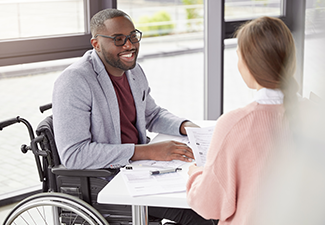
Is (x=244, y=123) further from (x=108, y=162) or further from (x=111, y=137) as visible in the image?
(x=111, y=137)

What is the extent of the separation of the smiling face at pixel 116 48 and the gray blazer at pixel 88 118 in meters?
0.05

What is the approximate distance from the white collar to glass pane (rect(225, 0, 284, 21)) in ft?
7.87

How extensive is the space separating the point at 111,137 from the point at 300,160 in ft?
4.55

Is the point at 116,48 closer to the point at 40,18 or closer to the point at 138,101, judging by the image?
the point at 138,101

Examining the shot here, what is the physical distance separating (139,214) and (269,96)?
0.66m

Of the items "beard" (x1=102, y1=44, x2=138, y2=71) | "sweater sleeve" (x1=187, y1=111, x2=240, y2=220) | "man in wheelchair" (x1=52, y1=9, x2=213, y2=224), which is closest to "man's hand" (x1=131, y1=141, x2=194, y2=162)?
"man in wheelchair" (x1=52, y1=9, x2=213, y2=224)

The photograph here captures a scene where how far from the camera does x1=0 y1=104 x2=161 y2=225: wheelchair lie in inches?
57.1

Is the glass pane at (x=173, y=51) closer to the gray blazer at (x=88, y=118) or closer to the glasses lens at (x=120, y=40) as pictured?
the glasses lens at (x=120, y=40)

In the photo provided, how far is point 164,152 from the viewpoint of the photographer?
1.57 meters

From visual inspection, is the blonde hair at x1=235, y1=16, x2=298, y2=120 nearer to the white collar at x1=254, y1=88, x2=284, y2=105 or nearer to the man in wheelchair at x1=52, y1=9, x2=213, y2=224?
the white collar at x1=254, y1=88, x2=284, y2=105

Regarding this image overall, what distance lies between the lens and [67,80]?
5.28ft

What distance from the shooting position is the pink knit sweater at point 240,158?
93 cm

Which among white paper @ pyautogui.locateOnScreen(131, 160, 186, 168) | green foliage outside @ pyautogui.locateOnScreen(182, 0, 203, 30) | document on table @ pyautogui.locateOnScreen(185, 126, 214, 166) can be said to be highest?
green foliage outside @ pyautogui.locateOnScreen(182, 0, 203, 30)

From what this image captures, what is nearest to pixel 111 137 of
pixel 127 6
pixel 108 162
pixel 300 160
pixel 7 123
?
pixel 108 162
